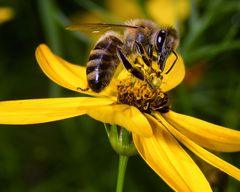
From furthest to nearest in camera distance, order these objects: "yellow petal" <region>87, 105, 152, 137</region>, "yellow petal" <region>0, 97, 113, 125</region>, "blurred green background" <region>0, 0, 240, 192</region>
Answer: "blurred green background" <region>0, 0, 240, 192</region>, "yellow petal" <region>0, 97, 113, 125</region>, "yellow petal" <region>87, 105, 152, 137</region>

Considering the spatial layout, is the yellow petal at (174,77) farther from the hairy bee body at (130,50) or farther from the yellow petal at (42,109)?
the yellow petal at (42,109)

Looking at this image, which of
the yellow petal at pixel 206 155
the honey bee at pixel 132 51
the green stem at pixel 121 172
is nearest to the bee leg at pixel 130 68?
the honey bee at pixel 132 51

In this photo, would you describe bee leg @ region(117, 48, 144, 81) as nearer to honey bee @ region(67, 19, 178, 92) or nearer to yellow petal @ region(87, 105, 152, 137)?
honey bee @ region(67, 19, 178, 92)

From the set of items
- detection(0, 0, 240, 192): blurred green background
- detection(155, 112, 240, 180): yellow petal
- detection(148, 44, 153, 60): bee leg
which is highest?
detection(155, 112, 240, 180): yellow petal

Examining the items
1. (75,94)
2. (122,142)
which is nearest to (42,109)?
(122,142)

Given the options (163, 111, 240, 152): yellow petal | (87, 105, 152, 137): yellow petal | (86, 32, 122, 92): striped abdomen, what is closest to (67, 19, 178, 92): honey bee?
(86, 32, 122, 92): striped abdomen

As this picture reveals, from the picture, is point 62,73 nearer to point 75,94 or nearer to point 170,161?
point 170,161
